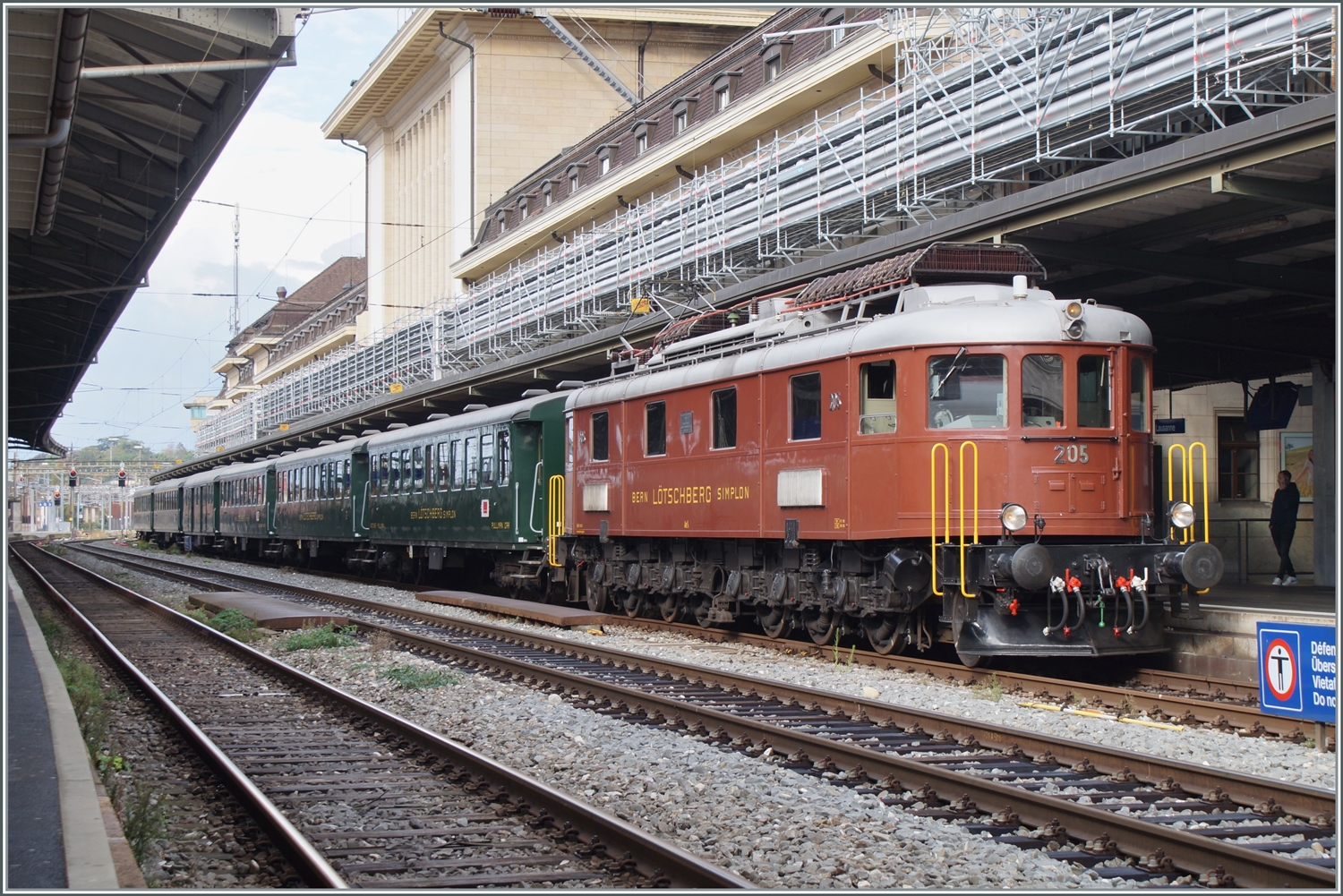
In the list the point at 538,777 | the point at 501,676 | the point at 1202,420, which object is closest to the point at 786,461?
the point at 501,676

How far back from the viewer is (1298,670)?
28.9ft

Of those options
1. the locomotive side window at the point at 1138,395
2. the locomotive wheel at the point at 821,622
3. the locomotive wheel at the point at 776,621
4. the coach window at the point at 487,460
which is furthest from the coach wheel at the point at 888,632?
the coach window at the point at 487,460

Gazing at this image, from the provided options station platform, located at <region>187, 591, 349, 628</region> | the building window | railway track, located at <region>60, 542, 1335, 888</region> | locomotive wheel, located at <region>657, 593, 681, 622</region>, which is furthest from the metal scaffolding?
station platform, located at <region>187, 591, 349, 628</region>

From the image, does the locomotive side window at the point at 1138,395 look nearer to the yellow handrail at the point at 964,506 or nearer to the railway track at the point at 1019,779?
the yellow handrail at the point at 964,506

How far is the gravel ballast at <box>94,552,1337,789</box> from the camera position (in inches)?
316

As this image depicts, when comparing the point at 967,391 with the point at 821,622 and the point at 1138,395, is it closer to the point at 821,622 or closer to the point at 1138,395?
the point at 1138,395

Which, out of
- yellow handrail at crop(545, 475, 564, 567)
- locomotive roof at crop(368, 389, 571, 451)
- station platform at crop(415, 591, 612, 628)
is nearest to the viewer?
station platform at crop(415, 591, 612, 628)

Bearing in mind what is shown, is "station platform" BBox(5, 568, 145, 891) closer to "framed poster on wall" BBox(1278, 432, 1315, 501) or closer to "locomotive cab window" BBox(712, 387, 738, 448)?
"locomotive cab window" BBox(712, 387, 738, 448)

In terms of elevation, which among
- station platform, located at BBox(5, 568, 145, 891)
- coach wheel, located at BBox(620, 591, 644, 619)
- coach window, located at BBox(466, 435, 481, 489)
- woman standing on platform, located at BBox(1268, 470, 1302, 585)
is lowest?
station platform, located at BBox(5, 568, 145, 891)

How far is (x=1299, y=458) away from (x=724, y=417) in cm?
1117

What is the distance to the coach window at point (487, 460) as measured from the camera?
2220 cm

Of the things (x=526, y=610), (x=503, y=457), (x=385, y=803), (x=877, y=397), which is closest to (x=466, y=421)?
(x=503, y=457)

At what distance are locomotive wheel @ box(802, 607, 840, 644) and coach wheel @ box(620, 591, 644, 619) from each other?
400 centimetres

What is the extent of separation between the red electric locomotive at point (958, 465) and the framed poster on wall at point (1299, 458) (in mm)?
9298
